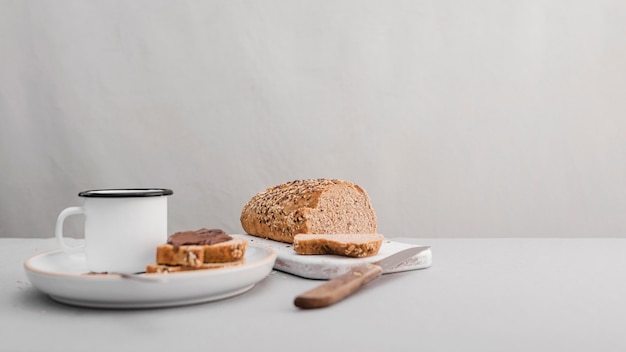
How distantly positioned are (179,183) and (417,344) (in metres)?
2.38

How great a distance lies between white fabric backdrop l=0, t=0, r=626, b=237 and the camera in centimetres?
303

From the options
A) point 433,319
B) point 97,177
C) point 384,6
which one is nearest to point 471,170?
point 384,6

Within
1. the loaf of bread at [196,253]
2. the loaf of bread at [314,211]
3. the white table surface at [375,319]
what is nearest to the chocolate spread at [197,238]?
the loaf of bread at [196,253]

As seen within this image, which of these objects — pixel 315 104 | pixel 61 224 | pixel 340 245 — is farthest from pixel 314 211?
pixel 315 104

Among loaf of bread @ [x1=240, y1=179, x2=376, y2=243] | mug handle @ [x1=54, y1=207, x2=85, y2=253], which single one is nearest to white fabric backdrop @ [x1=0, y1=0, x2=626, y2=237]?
loaf of bread @ [x1=240, y1=179, x2=376, y2=243]

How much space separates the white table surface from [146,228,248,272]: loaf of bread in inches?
3.0

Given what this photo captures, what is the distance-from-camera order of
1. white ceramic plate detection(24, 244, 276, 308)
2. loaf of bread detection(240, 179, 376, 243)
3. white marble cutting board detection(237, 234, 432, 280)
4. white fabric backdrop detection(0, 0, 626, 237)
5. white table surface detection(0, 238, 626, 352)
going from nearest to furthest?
white table surface detection(0, 238, 626, 352) → white ceramic plate detection(24, 244, 276, 308) → white marble cutting board detection(237, 234, 432, 280) → loaf of bread detection(240, 179, 376, 243) → white fabric backdrop detection(0, 0, 626, 237)

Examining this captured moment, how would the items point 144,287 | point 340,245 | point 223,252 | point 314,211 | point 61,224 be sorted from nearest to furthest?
1. point 144,287
2. point 223,252
3. point 61,224
4. point 340,245
5. point 314,211

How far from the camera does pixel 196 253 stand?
1.10 m

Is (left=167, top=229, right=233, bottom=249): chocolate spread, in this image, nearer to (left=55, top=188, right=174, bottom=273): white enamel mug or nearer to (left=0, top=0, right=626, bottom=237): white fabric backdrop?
(left=55, top=188, right=174, bottom=273): white enamel mug

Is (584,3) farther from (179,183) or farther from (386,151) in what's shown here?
(179,183)

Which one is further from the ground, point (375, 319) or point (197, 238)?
point (197, 238)

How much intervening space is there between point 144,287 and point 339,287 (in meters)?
0.36

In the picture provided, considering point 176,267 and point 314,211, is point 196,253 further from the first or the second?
point 314,211
